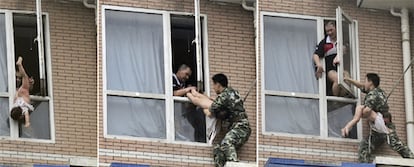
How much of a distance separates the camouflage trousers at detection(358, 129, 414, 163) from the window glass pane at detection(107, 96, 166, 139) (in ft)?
7.75

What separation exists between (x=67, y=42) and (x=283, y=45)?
270cm

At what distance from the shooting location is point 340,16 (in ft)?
67.9

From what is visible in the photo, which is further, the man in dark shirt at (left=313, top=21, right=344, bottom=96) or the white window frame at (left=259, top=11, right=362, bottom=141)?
the man in dark shirt at (left=313, top=21, right=344, bottom=96)

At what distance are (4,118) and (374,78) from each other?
4.53 m

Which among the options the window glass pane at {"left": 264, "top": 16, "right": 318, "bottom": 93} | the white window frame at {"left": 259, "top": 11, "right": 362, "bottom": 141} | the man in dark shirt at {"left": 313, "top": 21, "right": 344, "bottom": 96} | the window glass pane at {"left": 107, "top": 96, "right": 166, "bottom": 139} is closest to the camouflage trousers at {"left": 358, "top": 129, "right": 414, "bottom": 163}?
the white window frame at {"left": 259, "top": 11, "right": 362, "bottom": 141}

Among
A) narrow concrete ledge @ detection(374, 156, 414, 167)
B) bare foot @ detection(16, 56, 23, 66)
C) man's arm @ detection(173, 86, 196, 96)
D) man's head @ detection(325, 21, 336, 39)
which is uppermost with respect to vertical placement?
man's head @ detection(325, 21, 336, 39)

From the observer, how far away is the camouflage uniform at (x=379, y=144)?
20.3 m

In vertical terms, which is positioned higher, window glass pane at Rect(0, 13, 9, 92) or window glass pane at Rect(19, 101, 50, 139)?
window glass pane at Rect(0, 13, 9, 92)

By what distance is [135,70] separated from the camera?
20.8 metres

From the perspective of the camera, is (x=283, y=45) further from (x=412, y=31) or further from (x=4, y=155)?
(x=4, y=155)

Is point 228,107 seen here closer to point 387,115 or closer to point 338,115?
point 338,115

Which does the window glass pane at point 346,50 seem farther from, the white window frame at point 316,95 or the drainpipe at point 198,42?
the drainpipe at point 198,42

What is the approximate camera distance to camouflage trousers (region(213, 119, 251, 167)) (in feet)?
66.2

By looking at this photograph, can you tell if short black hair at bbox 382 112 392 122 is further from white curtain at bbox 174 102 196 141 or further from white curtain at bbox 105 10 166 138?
white curtain at bbox 105 10 166 138
